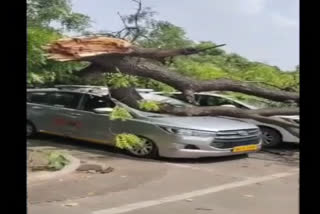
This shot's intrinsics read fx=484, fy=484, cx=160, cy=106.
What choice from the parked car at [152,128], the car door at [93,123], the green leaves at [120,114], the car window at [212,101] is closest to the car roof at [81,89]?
the parked car at [152,128]

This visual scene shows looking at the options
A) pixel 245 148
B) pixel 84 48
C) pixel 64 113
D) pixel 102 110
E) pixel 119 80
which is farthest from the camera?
pixel 64 113

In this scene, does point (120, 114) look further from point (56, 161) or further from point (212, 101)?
point (212, 101)

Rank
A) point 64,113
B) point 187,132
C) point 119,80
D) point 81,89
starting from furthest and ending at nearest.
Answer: point 64,113 < point 81,89 < point 187,132 < point 119,80

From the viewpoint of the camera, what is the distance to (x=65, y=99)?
6.28 metres

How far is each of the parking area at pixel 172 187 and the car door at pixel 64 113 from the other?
27 centimetres

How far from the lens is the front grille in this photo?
229 inches

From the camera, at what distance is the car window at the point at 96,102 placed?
556 centimetres

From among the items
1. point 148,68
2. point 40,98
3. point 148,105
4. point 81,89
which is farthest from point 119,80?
point 40,98

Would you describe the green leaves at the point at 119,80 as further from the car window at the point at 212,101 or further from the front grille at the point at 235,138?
the front grille at the point at 235,138

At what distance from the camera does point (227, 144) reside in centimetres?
590

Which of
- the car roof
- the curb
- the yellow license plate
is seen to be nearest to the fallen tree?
the car roof

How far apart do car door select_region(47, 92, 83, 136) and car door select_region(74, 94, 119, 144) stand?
79 millimetres

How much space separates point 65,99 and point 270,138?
9.26 feet
